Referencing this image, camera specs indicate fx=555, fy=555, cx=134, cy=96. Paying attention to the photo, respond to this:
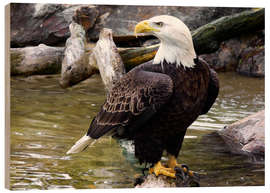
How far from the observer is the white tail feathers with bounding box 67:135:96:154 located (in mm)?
4574

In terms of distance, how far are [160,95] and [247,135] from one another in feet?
4.52

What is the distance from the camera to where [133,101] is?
4301 millimetres

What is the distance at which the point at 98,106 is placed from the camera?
493 cm

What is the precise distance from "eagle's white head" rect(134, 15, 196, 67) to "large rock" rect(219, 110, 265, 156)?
1.17m

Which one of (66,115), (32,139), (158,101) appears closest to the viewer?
(158,101)

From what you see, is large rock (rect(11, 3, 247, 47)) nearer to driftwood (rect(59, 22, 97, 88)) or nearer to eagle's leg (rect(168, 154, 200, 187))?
driftwood (rect(59, 22, 97, 88))

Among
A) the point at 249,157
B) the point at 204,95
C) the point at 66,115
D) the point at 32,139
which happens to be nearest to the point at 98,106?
the point at 66,115

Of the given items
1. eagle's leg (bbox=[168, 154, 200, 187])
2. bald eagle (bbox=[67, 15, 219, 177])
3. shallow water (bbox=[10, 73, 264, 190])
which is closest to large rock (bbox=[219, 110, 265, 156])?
shallow water (bbox=[10, 73, 264, 190])

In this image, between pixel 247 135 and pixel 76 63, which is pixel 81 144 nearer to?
pixel 76 63

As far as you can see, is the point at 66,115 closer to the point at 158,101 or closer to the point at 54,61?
the point at 54,61

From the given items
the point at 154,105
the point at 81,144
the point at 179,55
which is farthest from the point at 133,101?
the point at 81,144

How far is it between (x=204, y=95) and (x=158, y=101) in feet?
1.42

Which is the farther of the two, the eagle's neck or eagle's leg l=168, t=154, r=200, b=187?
eagle's leg l=168, t=154, r=200, b=187

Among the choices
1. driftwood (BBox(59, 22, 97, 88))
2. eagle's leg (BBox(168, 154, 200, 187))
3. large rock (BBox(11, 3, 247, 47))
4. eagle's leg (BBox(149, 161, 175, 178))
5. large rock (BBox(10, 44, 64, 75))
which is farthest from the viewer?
driftwood (BBox(59, 22, 97, 88))
